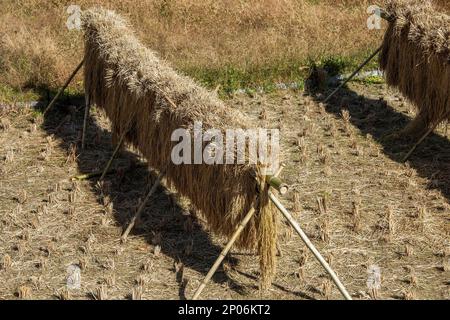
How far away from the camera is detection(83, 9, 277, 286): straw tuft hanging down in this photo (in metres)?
7.04

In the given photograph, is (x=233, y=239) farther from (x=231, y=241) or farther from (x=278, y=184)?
(x=278, y=184)

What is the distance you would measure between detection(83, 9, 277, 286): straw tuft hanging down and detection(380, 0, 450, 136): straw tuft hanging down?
11.3 ft

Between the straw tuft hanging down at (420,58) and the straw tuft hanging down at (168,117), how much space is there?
3439 mm

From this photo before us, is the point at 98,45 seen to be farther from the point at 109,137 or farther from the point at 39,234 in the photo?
the point at 39,234

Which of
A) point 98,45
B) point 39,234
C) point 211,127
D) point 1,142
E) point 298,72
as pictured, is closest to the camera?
point 211,127

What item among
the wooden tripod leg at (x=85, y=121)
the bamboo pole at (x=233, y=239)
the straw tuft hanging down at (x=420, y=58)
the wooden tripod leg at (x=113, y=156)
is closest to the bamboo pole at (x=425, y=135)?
the straw tuft hanging down at (x=420, y=58)

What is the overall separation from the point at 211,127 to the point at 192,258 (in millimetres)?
1409

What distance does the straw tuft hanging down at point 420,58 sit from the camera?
9.97m

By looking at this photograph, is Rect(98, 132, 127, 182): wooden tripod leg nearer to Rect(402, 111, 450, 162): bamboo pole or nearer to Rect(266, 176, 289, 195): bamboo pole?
Rect(266, 176, 289, 195): bamboo pole

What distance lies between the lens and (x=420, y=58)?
10.3 meters

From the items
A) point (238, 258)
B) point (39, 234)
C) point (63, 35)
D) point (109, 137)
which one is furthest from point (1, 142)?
point (238, 258)

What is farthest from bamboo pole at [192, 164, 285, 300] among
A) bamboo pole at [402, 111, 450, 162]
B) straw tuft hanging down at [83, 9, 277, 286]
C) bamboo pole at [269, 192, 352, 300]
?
bamboo pole at [402, 111, 450, 162]

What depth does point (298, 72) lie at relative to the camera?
12945 millimetres

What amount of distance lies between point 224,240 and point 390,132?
13.4 feet
